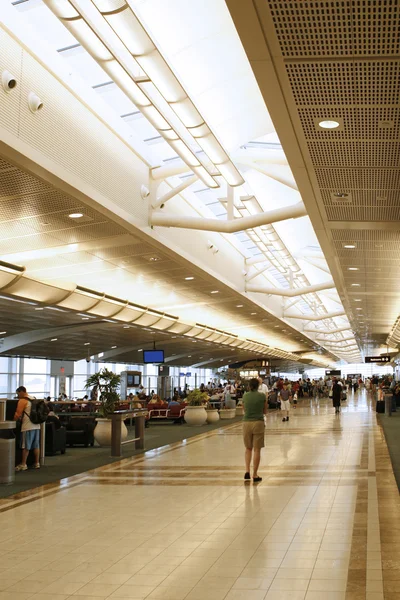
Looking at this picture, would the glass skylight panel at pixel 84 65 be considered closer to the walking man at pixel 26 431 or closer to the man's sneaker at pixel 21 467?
the walking man at pixel 26 431

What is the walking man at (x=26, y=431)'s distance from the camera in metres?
13.8

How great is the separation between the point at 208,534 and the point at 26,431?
7.10 m

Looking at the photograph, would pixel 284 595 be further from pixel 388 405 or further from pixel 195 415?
pixel 388 405

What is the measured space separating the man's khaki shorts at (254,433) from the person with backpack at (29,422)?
187 inches

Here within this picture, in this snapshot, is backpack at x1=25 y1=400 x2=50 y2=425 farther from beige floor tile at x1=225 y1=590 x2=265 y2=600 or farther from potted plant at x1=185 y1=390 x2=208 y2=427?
potted plant at x1=185 y1=390 x2=208 y2=427

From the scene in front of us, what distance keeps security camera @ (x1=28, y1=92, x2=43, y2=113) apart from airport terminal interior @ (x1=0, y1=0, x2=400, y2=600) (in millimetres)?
54

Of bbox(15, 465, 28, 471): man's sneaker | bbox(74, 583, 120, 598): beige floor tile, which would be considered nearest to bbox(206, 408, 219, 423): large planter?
bbox(15, 465, 28, 471): man's sneaker

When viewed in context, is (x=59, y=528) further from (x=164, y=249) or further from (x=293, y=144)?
(x=164, y=249)

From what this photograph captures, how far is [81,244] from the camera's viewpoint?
14.3m

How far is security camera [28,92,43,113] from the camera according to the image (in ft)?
29.4

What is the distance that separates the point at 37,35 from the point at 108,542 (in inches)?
260

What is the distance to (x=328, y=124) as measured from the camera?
23.3 ft

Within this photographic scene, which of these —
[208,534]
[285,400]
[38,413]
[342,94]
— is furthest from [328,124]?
[285,400]

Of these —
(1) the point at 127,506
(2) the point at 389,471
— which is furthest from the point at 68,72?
(2) the point at 389,471
